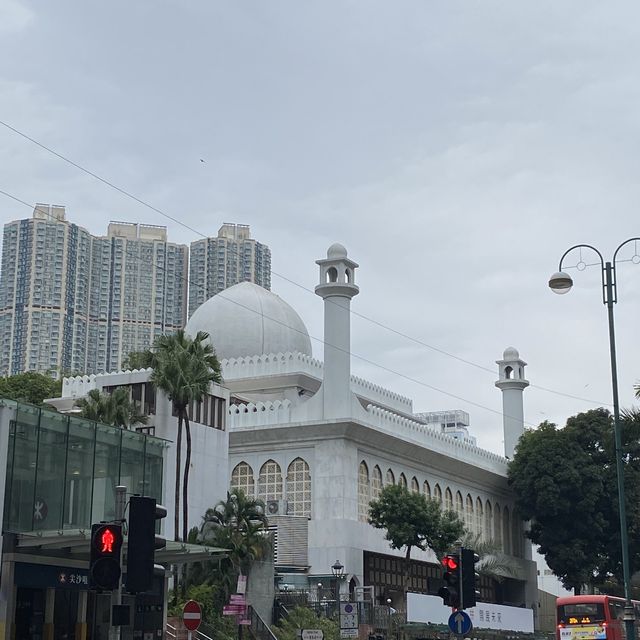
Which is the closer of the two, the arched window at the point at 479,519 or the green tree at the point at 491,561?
the green tree at the point at 491,561

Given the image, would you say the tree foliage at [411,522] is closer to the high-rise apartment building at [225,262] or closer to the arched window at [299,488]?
the arched window at [299,488]

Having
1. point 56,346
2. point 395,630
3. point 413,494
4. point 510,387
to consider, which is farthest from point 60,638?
point 56,346

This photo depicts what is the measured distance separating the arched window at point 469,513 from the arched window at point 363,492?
429 inches

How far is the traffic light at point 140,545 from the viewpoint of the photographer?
13.8 metres

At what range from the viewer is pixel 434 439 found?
5691cm

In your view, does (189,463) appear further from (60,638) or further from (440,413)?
(440,413)

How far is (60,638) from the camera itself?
2750cm

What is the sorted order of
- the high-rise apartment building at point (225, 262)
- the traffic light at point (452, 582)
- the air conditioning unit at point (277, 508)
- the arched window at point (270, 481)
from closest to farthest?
the traffic light at point (452, 582) < the air conditioning unit at point (277, 508) < the arched window at point (270, 481) < the high-rise apartment building at point (225, 262)

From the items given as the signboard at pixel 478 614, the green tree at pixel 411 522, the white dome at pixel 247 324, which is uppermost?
the white dome at pixel 247 324

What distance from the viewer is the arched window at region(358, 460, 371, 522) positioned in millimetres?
49906

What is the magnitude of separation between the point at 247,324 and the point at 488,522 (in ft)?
60.1

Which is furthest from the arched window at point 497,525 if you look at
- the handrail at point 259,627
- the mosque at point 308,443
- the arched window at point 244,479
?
the handrail at point 259,627

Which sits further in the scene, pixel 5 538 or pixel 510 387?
pixel 510 387

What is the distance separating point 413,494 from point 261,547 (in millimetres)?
8979
